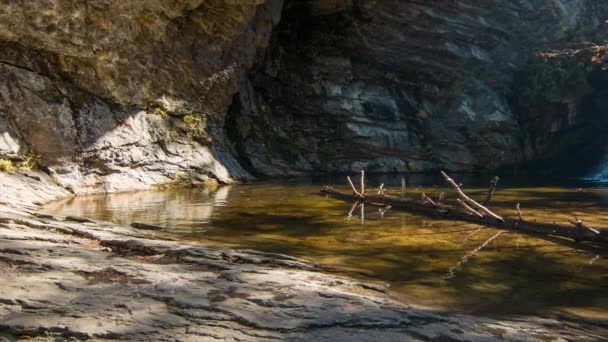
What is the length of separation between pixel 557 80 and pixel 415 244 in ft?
97.0

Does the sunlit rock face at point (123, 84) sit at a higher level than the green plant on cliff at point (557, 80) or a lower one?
lower

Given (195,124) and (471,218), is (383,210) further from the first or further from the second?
Result: (195,124)

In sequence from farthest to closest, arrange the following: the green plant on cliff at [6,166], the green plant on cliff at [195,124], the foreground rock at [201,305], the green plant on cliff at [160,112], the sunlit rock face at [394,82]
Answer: the sunlit rock face at [394,82]
the green plant on cliff at [195,124]
the green plant on cliff at [160,112]
the green plant on cliff at [6,166]
the foreground rock at [201,305]

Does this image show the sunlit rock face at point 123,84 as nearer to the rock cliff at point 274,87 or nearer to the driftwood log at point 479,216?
the rock cliff at point 274,87

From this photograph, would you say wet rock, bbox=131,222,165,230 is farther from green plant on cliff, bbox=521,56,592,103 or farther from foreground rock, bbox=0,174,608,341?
green plant on cliff, bbox=521,56,592,103

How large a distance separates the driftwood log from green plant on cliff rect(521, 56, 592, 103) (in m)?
23.7

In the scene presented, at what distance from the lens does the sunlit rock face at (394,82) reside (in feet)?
85.8

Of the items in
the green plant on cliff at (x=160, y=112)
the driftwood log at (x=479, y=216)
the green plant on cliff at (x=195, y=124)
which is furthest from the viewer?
the green plant on cliff at (x=195, y=124)

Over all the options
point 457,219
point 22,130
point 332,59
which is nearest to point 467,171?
point 332,59

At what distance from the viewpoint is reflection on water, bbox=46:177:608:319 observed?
4871 mm

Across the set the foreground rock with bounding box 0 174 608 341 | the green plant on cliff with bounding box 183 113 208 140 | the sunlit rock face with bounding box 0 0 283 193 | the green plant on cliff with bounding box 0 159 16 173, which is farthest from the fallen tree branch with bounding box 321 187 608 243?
the green plant on cliff with bounding box 0 159 16 173

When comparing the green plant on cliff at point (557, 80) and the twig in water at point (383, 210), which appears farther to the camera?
the green plant on cliff at point (557, 80)

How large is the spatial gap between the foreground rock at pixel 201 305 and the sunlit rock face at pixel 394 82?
61.4ft

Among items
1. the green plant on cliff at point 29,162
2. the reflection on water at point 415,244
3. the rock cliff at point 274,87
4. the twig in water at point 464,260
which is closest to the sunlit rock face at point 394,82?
the rock cliff at point 274,87
